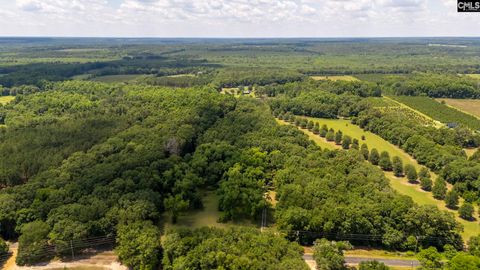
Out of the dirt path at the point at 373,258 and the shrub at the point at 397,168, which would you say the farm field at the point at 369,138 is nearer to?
the shrub at the point at 397,168

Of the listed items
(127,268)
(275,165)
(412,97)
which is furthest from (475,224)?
(412,97)

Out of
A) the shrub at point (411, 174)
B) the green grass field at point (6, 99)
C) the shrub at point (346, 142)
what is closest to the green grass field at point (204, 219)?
the shrub at point (411, 174)

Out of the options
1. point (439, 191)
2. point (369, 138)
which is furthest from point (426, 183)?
point (369, 138)

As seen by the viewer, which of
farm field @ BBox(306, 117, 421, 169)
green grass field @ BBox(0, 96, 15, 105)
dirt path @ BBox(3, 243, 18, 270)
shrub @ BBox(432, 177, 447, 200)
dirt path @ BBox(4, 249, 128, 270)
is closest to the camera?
dirt path @ BBox(4, 249, 128, 270)

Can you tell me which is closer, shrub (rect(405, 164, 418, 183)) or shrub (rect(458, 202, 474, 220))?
shrub (rect(458, 202, 474, 220))

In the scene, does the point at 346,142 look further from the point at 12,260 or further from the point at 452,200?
the point at 12,260

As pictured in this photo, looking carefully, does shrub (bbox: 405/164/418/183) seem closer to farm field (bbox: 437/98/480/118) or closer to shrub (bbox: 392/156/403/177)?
shrub (bbox: 392/156/403/177)

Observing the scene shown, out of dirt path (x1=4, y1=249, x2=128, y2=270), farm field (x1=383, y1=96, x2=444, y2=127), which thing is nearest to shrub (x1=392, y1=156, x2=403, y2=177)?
farm field (x1=383, y1=96, x2=444, y2=127)
